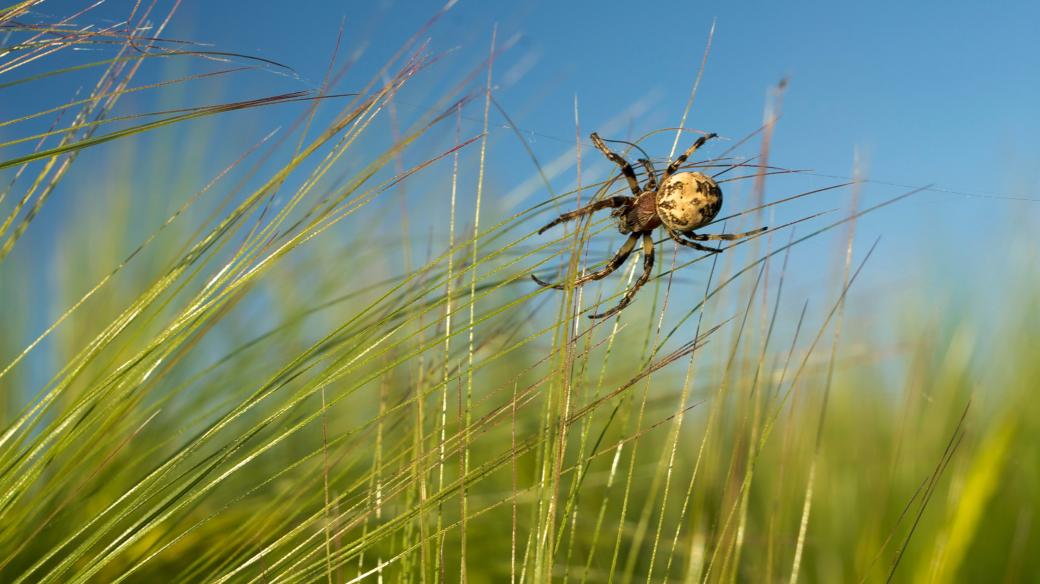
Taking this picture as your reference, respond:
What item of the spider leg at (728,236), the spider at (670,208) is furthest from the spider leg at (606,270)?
the spider leg at (728,236)

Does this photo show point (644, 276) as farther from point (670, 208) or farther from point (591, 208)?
point (591, 208)

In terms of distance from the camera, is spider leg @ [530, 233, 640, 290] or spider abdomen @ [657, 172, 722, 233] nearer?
spider leg @ [530, 233, 640, 290]

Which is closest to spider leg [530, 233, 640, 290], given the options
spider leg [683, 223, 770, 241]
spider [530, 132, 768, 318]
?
spider [530, 132, 768, 318]

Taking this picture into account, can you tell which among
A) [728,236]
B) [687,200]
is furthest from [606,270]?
[687,200]

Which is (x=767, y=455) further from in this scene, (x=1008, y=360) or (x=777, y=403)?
(x=777, y=403)

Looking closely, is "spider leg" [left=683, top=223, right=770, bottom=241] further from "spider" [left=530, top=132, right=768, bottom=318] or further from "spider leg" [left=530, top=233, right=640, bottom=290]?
"spider leg" [left=530, top=233, right=640, bottom=290]

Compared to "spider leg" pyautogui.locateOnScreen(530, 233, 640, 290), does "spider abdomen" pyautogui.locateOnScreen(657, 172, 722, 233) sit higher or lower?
higher
